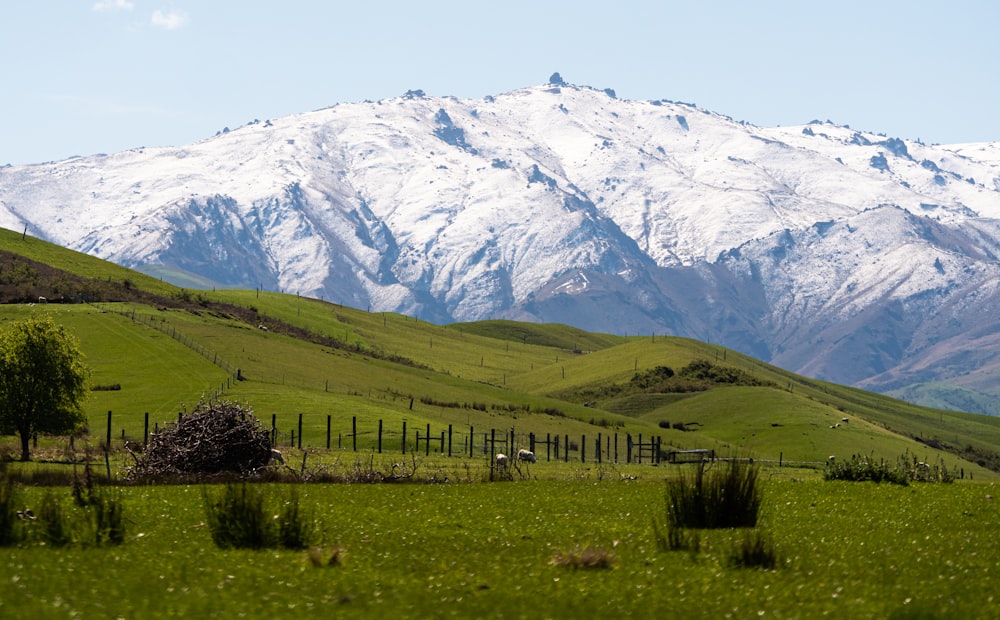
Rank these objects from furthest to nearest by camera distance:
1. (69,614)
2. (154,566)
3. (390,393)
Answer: (390,393) < (154,566) < (69,614)

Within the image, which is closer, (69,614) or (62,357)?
(69,614)

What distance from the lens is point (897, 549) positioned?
94.4 ft

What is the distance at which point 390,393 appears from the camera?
148 metres

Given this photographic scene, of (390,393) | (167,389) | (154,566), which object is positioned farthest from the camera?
(390,393)

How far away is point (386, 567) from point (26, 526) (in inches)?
356

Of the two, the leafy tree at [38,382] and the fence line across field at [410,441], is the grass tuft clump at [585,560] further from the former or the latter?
the fence line across field at [410,441]

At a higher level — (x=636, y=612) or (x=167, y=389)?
(x=167, y=389)

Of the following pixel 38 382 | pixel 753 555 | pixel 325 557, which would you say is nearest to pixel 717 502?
pixel 753 555

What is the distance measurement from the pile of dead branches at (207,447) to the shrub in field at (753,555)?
27.0m

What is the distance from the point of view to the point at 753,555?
85.7ft

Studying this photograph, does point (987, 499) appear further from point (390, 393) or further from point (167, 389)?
point (390, 393)

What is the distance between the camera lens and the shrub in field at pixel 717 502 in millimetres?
30859

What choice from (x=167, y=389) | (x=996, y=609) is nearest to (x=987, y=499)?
(x=996, y=609)

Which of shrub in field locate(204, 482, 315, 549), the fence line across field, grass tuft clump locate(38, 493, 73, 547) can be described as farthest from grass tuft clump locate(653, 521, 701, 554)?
the fence line across field
